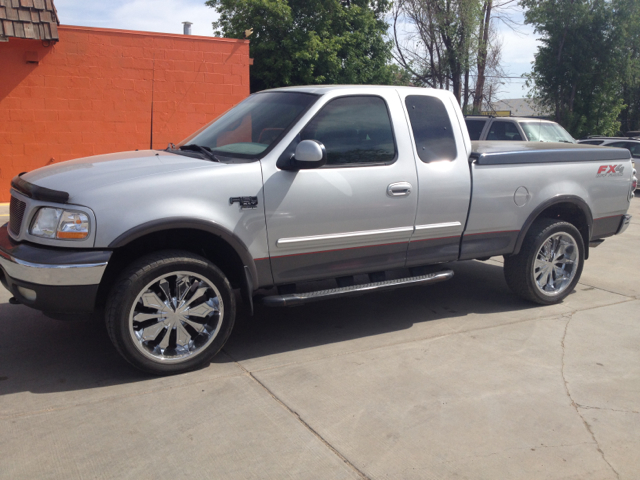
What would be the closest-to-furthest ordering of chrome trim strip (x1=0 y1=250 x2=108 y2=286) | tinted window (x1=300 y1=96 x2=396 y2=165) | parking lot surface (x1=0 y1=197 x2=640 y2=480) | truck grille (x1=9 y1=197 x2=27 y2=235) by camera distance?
parking lot surface (x1=0 y1=197 x2=640 y2=480), chrome trim strip (x1=0 y1=250 x2=108 y2=286), truck grille (x1=9 y1=197 x2=27 y2=235), tinted window (x1=300 y1=96 x2=396 y2=165)

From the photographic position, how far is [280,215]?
14.4 ft

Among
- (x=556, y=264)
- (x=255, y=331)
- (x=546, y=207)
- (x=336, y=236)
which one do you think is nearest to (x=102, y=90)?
(x=255, y=331)

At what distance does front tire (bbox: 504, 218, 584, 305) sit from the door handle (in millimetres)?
1561

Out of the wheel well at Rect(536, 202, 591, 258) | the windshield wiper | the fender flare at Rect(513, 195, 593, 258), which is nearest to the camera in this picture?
the windshield wiper

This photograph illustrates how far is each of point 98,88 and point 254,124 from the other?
853 cm

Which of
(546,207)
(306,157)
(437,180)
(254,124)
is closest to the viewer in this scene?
(306,157)

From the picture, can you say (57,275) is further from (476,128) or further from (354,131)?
(476,128)

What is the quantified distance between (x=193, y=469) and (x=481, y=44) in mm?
25822

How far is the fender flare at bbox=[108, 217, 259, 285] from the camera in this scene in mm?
3880

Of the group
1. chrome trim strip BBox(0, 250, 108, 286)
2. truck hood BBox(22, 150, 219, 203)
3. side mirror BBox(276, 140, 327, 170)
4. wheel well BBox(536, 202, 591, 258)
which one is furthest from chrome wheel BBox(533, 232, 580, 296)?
chrome trim strip BBox(0, 250, 108, 286)

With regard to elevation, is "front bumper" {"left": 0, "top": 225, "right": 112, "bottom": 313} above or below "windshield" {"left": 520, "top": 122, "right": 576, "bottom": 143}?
below

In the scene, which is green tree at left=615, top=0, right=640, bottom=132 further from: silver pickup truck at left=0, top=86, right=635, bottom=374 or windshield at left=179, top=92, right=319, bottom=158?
windshield at left=179, top=92, right=319, bottom=158

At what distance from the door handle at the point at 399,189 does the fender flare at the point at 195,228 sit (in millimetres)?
1237

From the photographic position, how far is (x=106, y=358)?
4.49m
